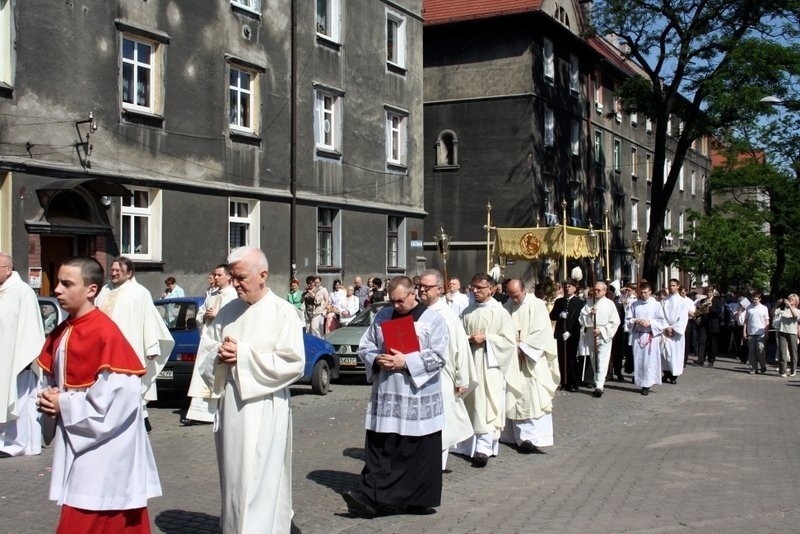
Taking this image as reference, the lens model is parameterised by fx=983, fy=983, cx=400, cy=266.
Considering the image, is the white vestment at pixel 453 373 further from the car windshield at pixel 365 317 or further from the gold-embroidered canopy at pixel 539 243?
the gold-embroidered canopy at pixel 539 243

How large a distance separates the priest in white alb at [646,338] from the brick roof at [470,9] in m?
21.3

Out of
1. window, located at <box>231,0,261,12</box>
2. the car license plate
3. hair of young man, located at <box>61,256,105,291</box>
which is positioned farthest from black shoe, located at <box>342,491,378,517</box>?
window, located at <box>231,0,261,12</box>

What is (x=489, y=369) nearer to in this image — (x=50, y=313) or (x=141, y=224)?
(x=50, y=313)

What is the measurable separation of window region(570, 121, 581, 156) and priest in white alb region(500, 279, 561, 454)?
32.1 meters

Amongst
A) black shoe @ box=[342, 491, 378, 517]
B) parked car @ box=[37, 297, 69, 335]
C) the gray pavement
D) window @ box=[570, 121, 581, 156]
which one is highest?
window @ box=[570, 121, 581, 156]

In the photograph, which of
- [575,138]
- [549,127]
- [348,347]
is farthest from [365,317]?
[575,138]

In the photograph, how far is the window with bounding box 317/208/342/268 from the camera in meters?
27.1

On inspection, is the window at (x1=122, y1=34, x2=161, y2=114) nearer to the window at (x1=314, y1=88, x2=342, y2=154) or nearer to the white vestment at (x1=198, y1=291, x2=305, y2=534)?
the window at (x1=314, y1=88, x2=342, y2=154)

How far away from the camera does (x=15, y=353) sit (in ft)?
32.9

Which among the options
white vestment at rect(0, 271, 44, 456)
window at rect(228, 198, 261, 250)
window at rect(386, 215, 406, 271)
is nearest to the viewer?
white vestment at rect(0, 271, 44, 456)

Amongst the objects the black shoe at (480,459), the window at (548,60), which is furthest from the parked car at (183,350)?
the window at (548,60)

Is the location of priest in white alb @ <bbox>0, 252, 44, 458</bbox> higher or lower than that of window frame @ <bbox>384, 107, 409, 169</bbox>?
lower

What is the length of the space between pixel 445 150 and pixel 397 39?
943 cm

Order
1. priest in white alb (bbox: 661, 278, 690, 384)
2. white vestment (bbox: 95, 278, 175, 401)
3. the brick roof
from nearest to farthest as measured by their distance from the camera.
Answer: white vestment (bbox: 95, 278, 175, 401) < priest in white alb (bbox: 661, 278, 690, 384) < the brick roof
